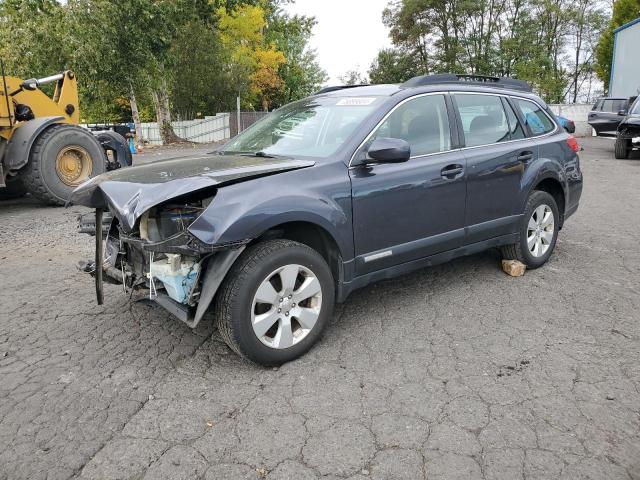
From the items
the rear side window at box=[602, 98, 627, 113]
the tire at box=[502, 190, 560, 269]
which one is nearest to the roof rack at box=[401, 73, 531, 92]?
the tire at box=[502, 190, 560, 269]

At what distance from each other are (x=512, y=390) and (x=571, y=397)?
1.00 ft

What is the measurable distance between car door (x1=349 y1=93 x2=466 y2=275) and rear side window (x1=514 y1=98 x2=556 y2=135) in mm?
1132

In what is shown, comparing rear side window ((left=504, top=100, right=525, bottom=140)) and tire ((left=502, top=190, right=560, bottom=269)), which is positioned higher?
rear side window ((left=504, top=100, right=525, bottom=140))

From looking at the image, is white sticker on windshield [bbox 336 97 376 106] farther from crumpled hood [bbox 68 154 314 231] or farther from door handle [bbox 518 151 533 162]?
door handle [bbox 518 151 533 162]

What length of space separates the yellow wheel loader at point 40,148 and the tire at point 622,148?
517 inches

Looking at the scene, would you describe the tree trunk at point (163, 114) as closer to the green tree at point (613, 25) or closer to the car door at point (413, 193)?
the car door at point (413, 193)

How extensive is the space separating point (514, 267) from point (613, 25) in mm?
36358

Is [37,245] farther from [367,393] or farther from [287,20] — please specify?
[287,20]

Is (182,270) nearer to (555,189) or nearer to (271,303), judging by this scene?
(271,303)

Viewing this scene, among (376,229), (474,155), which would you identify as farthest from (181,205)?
(474,155)

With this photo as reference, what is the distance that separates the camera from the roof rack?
4.22m

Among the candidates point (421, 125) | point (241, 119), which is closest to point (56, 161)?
point (421, 125)

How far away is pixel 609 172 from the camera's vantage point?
12039 mm

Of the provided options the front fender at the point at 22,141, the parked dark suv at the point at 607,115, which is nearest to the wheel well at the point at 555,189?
the front fender at the point at 22,141
